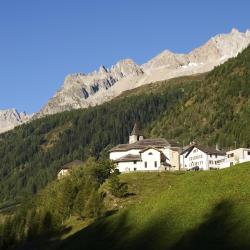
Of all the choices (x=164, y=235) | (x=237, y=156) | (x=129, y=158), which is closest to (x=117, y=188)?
(x=129, y=158)

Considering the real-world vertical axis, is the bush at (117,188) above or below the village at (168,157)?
below

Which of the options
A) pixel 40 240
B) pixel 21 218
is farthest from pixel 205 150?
pixel 40 240

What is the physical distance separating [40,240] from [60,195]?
15.4m

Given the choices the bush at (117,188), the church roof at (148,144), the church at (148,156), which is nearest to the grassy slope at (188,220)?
the bush at (117,188)

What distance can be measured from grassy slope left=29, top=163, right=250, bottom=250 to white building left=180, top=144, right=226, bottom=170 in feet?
320

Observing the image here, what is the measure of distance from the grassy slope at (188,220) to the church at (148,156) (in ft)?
282

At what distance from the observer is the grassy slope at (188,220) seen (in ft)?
175

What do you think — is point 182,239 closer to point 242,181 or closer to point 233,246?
point 233,246

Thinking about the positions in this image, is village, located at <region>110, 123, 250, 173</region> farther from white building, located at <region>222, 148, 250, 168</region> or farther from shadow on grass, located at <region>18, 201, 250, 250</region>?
shadow on grass, located at <region>18, 201, 250, 250</region>

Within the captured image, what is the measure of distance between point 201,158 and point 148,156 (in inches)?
772

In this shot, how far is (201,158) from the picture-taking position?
173500 millimetres

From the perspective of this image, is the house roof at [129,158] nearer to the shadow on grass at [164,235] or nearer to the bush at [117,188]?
the bush at [117,188]

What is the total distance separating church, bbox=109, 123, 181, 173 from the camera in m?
162

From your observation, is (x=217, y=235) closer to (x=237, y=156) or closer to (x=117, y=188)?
(x=117, y=188)
